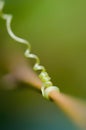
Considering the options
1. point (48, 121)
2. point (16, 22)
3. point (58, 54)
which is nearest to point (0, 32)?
point (16, 22)

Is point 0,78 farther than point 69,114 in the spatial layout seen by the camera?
Yes

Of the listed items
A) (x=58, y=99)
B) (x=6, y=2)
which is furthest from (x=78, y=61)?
(x=6, y=2)

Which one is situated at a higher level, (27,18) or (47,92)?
(27,18)

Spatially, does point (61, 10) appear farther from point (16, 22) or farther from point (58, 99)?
point (58, 99)

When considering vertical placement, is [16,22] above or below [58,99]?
above

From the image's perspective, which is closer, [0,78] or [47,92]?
[47,92]

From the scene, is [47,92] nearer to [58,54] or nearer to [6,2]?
[58,54]
